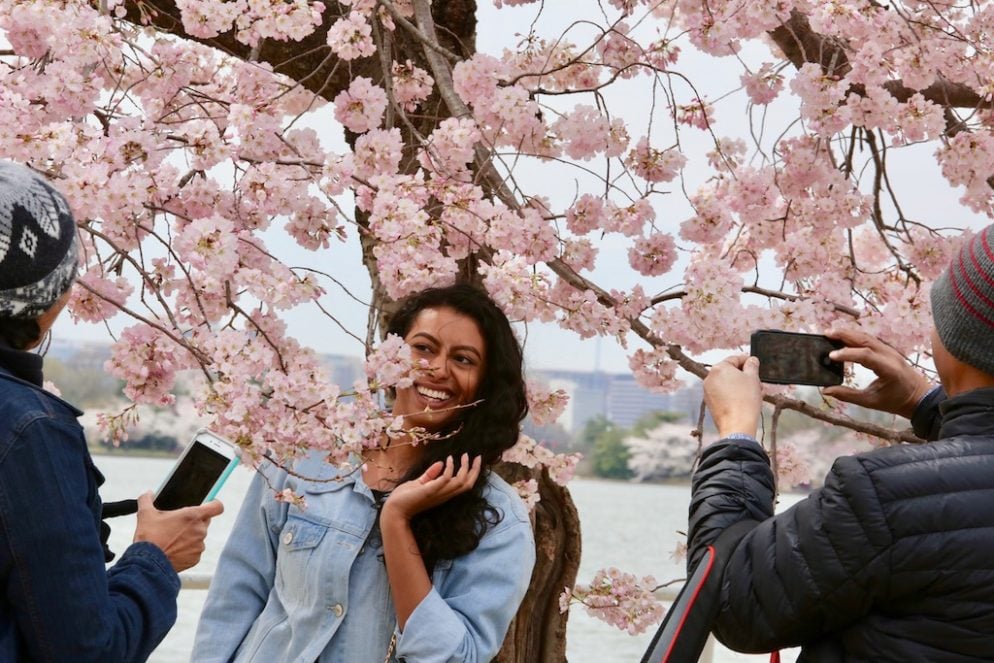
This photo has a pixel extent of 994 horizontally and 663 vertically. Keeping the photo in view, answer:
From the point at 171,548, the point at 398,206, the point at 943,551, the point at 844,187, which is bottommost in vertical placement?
the point at 171,548

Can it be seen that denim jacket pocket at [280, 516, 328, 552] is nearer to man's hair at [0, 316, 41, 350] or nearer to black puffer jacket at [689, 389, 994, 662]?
man's hair at [0, 316, 41, 350]

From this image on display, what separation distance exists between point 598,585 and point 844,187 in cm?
138

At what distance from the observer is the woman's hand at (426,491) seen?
1848mm

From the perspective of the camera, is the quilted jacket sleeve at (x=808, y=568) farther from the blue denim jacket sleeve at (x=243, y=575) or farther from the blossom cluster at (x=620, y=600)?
the blossom cluster at (x=620, y=600)

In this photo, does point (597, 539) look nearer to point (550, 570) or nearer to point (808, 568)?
point (550, 570)

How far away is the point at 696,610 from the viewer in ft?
4.04

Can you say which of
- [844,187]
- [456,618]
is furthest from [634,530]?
[456,618]

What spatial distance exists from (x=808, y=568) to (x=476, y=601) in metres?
0.80

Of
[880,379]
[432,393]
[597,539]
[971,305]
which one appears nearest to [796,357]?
[880,379]

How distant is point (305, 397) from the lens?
6.80ft

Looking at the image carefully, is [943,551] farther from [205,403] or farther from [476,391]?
[205,403]

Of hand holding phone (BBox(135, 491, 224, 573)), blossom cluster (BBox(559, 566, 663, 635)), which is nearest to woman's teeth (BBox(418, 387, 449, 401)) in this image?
hand holding phone (BBox(135, 491, 224, 573))

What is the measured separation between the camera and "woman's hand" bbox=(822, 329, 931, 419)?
5.12ft

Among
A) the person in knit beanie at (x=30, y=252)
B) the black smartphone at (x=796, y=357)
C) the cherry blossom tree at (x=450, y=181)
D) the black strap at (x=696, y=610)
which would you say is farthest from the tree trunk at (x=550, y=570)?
the person in knit beanie at (x=30, y=252)
